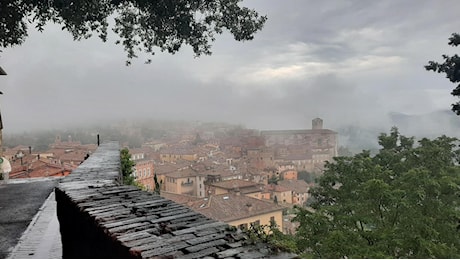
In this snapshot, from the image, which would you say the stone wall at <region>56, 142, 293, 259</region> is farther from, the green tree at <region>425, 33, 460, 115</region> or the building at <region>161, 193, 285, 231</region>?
the building at <region>161, 193, 285, 231</region>

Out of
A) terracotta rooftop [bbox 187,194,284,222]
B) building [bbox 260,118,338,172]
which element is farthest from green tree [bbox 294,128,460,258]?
building [bbox 260,118,338,172]

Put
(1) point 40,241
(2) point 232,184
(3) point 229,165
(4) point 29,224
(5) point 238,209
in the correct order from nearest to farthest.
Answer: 1. (1) point 40,241
2. (4) point 29,224
3. (5) point 238,209
4. (2) point 232,184
5. (3) point 229,165

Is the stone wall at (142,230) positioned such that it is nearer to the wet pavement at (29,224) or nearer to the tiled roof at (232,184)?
the wet pavement at (29,224)

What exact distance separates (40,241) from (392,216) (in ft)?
40.2

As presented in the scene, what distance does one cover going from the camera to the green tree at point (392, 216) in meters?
12.3

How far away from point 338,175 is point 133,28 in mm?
13694

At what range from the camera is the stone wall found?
82.4 inches

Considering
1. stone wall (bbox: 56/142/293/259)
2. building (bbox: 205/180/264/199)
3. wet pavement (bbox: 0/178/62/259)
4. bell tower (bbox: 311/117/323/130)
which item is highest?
bell tower (bbox: 311/117/323/130)

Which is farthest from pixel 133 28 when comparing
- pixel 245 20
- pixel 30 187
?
pixel 30 187

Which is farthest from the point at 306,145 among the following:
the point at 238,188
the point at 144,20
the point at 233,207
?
the point at 144,20

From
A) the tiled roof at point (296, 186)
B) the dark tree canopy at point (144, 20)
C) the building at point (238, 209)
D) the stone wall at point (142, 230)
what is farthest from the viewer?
the tiled roof at point (296, 186)

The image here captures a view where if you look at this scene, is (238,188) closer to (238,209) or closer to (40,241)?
(238,209)

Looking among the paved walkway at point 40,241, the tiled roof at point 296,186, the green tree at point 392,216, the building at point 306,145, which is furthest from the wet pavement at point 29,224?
the building at point 306,145

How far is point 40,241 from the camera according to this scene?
226 inches
